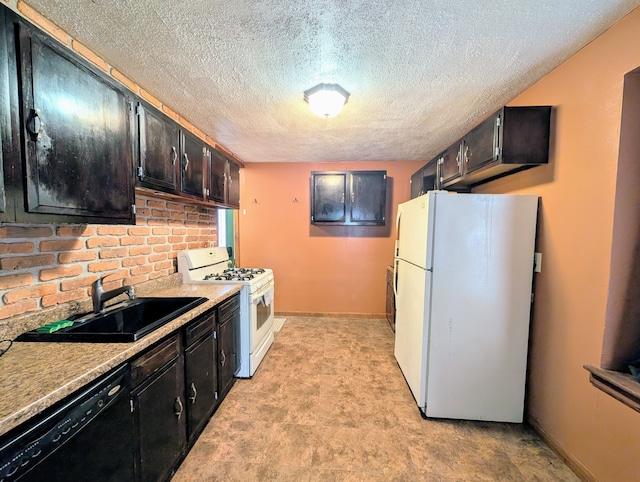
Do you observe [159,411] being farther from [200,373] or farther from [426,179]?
[426,179]

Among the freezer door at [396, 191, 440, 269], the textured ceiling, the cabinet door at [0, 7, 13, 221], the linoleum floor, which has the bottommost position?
the linoleum floor

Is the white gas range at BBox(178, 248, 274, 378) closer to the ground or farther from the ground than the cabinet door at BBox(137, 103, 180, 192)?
closer to the ground

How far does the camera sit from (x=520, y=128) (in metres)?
1.75

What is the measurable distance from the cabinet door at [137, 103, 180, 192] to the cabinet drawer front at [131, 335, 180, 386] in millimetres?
1041

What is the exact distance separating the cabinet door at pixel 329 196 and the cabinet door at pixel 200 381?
7.88 ft

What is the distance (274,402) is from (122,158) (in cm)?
209

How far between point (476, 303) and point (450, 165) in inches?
56.3

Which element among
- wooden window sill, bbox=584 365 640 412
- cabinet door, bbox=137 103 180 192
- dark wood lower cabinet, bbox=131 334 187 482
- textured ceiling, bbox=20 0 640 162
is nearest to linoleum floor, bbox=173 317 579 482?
dark wood lower cabinet, bbox=131 334 187 482

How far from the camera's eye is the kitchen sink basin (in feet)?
3.89

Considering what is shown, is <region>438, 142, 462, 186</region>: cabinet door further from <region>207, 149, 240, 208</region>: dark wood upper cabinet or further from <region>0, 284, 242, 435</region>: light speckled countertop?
<region>0, 284, 242, 435</region>: light speckled countertop

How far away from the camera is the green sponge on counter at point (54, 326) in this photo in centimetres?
124

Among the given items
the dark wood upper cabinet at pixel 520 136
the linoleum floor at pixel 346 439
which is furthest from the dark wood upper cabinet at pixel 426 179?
the linoleum floor at pixel 346 439

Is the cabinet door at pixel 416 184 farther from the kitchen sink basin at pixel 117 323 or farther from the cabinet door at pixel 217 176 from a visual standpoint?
the kitchen sink basin at pixel 117 323

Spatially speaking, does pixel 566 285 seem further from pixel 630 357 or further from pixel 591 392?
pixel 591 392
